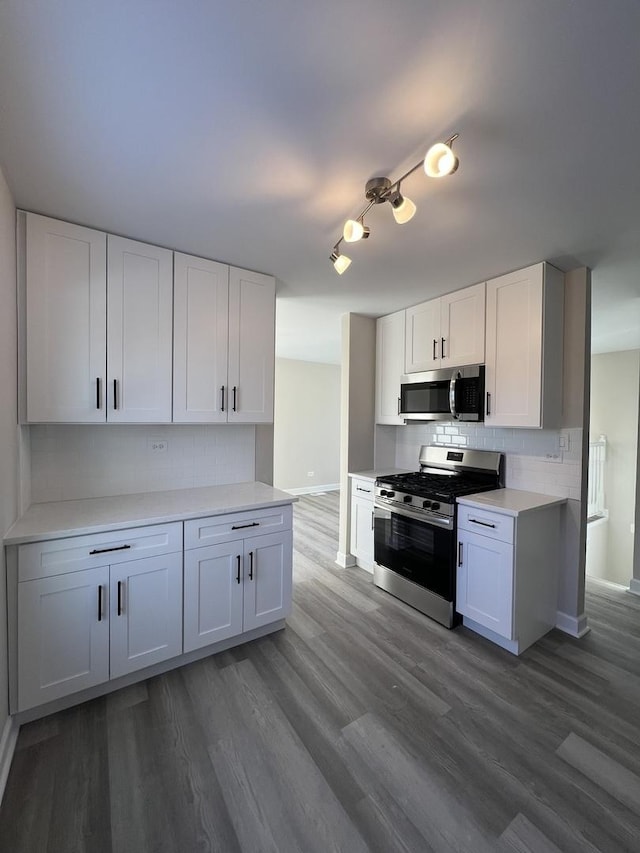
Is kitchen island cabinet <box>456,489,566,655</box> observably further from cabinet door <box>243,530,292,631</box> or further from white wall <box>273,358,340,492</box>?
white wall <box>273,358,340,492</box>

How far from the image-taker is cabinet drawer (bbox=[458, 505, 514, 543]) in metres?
2.21

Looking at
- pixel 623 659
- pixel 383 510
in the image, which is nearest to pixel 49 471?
pixel 383 510

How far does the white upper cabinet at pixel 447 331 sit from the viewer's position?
106 inches

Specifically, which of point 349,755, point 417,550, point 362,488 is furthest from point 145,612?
point 362,488

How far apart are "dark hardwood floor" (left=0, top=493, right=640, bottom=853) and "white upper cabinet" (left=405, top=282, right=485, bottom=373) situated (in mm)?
2076

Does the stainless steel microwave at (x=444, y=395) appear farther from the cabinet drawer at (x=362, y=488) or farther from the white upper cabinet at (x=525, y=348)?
the cabinet drawer at (x=362, y=488)

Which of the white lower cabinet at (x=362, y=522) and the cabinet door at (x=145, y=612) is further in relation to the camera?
the white lower cabinet at (x=362, y=522)

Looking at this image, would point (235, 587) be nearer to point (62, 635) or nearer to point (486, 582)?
point (62, 635)

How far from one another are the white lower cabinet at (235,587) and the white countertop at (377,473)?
1.18m

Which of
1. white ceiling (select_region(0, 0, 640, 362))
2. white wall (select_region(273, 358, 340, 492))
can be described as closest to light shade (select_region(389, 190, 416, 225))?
white ceiling (select_region(0, 0, 640, 362))

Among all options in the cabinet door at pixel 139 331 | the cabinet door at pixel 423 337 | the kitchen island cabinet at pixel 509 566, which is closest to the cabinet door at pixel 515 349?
the cabinet door at pixel 423 337

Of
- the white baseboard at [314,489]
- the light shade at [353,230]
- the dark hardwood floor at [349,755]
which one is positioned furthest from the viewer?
the white baseboard at [314,489]

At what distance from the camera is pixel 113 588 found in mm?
1823

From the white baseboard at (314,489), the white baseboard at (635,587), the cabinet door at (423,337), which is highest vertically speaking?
the cabinet door at (423,337)
